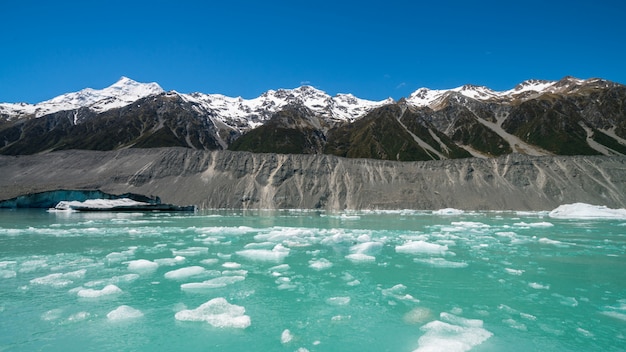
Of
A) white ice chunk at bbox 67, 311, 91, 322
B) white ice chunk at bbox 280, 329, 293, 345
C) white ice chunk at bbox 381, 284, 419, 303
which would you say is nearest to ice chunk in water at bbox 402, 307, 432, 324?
white ice chunk at bbox 381, 284, 419, 303

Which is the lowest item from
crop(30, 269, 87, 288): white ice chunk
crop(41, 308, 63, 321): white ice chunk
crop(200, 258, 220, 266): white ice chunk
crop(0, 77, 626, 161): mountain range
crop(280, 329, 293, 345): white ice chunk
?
crop(280, 329, 293, 345): white ice chunk

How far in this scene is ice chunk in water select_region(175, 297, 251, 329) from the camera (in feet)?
21.4

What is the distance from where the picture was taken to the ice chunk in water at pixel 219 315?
6.52 metres

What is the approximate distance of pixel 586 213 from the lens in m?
42.1

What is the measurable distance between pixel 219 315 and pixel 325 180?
5503 cm

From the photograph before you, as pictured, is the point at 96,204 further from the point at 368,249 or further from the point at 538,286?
the point at 538,286

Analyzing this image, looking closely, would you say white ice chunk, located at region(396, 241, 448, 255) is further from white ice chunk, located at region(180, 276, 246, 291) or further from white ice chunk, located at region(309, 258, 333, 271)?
white ice chunk, located at region(180, 276, 246, 291)

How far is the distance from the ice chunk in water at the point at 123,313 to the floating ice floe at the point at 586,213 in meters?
46.5

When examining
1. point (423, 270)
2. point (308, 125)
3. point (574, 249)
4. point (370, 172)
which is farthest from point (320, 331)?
point (308, 125)

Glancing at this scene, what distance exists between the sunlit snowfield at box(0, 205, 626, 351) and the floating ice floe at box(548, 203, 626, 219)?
106 ft

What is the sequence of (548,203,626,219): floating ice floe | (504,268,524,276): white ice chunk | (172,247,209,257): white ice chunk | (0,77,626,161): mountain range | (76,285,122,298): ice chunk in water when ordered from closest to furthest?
(76,285,122,298): ice chunk in water
(504,268,524,276): white ice chunk
(172,247,209,257): white ice chunk
(548,203,626,219): floating ice floe
(0,77,626,161): mountain range

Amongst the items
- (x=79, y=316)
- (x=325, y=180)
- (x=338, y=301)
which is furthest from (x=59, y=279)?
(x=325, y=180)

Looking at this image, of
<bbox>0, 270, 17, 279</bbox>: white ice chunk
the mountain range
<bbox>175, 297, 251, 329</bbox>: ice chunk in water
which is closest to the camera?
<bbox>175, 297, 251, 329</bbox>: ice chunk in water

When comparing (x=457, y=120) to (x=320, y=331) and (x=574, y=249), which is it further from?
(x=320, y=331)
